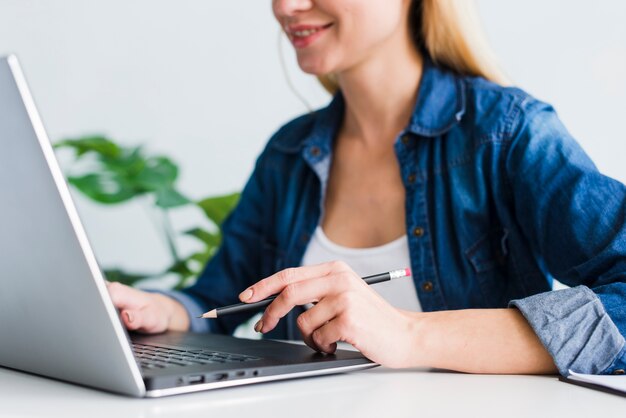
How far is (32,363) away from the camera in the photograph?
0.85m

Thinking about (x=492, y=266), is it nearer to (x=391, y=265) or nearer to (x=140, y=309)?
(x=391, y=265)

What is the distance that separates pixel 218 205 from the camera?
2.26 metres

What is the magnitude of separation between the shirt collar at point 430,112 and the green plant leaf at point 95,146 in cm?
80

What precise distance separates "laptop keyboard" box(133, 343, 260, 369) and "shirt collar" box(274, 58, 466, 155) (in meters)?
0.61

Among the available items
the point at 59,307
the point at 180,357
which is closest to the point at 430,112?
the point at 180,357

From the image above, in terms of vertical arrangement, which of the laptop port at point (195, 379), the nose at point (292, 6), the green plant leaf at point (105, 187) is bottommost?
the green plant leaf at point (105, 187)

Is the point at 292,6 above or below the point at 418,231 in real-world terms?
above

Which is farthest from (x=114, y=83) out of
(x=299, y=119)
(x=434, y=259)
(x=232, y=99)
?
(x=434, y=259)

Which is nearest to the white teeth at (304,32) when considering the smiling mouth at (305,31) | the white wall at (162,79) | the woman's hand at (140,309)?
the smiling mouth at (305,31)

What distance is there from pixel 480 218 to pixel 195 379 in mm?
680

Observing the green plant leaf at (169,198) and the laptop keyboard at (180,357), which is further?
the green plant leaf at (169,198)

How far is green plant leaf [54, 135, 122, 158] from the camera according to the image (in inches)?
85.9

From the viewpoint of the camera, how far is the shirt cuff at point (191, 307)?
1.42m

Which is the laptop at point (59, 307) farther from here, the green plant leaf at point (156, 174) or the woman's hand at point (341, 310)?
the green plant leaf at point (156, 174)
